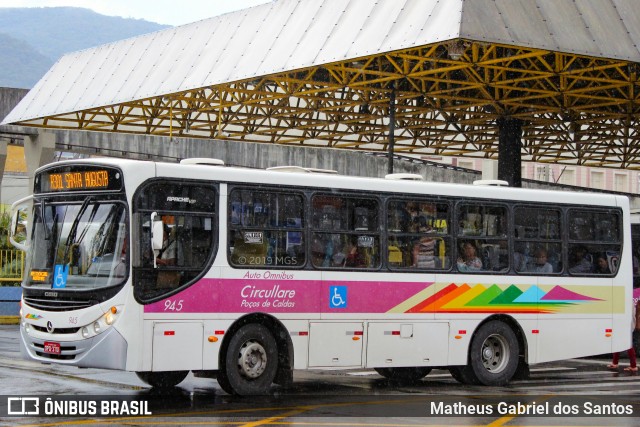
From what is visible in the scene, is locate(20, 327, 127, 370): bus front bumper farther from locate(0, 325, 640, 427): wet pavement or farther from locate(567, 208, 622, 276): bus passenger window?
locate(567, 208, 622, 276): bus passenger window

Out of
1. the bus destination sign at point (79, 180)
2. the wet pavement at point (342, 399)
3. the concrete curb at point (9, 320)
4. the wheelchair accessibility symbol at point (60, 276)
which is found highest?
the bus destination sign at point (79, 180)

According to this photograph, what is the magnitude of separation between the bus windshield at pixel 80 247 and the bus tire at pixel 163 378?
207 centimetres

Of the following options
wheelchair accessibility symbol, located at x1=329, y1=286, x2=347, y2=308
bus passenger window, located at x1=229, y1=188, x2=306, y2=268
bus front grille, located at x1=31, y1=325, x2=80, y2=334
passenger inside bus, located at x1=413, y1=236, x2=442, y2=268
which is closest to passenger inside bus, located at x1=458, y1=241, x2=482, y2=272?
passenger inside bus, located at x1=413, y1=236, x2=442, y2=268

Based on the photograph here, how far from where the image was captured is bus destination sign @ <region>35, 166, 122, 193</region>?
1434cm

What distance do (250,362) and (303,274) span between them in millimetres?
1426

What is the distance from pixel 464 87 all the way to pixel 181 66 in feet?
24.6

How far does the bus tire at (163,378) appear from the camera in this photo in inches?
619

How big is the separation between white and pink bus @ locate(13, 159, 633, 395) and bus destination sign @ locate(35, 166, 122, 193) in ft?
0.08

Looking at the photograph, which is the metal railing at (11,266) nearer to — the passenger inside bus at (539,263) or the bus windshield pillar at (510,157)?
the bus windshield pillar at (510,157)

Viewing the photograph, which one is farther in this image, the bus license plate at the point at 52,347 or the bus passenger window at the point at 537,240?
the bus passenger window at the point at 537,240

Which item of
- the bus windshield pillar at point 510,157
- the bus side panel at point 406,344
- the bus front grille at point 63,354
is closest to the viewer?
the bus front grille at point 63,354

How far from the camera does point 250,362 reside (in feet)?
49.2

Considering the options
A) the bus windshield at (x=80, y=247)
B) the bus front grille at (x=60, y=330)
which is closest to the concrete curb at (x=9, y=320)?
the bus windshield at (x=80, y=247)

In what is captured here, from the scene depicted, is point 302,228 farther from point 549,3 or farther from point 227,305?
point 549,3
